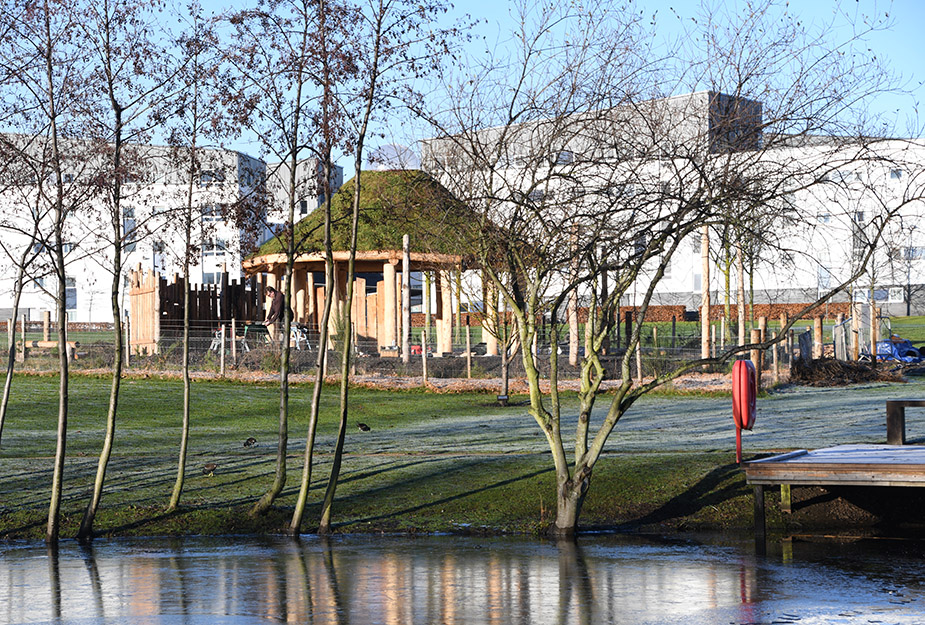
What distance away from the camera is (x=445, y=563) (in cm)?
937

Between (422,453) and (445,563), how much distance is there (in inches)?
215

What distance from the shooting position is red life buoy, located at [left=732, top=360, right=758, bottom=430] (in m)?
10.3

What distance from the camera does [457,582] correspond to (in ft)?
27.9

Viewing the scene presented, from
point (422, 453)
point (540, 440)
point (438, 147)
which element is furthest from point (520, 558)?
point (438, 147)

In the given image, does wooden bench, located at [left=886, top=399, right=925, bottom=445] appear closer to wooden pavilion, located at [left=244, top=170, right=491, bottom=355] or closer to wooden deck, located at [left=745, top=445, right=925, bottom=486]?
wooden deck, located at [left=745, top=445, right=925, bottom=486]

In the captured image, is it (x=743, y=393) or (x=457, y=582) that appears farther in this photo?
(x=743, y=393)

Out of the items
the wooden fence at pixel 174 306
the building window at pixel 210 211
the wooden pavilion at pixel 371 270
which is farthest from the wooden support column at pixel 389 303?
the building window at pixel 210 211

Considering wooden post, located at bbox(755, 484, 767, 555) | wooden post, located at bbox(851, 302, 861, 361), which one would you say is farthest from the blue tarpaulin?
wooden post, located at bbox(755, 484, 767, 555)

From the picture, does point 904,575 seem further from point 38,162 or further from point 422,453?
point 38,162

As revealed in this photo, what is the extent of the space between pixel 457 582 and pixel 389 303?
21.0 m

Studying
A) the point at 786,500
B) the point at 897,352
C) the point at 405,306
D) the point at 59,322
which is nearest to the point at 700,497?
the point at 786,500

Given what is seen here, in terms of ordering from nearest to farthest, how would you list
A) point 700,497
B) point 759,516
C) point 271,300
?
1. point 759,516
2. point 700,497
3. point 271,300

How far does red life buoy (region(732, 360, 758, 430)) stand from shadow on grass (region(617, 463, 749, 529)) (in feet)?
4.68

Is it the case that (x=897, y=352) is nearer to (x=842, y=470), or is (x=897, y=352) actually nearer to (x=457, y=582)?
(x=842, y=470)
